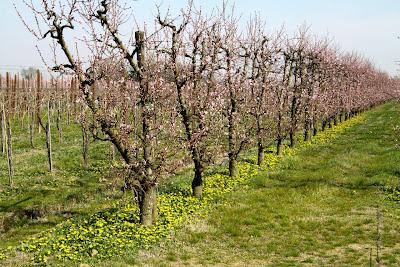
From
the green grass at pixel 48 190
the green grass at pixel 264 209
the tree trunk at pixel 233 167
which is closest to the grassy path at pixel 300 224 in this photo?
the green grass at pixel 264 209

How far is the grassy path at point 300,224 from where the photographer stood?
11.8 meters

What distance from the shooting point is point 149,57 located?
1410 centimetres

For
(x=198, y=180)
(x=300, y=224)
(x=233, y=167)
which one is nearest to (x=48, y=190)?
(x=198, y=180)

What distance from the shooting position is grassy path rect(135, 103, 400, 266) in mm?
11805

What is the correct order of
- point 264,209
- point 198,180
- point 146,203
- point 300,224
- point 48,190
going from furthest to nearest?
1. point 48,190
2. point 198,180
3. point 264,209
4. point 300,224
5. point 146,203

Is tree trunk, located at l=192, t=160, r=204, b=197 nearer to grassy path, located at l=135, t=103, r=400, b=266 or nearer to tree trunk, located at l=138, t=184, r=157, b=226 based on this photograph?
grassy path, located at l=135, t=103, r=400, b=266

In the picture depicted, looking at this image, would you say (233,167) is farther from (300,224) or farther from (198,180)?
(300,224)

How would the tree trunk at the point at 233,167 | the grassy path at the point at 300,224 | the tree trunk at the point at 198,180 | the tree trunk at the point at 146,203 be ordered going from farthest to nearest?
the tree trunk at the point at 233,167 < the tree trunk at the point at 198,180 < the tree trunk at the point at 146,203 < the grassy path at the point at 300,224

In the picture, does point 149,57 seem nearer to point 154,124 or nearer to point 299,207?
point 154,124

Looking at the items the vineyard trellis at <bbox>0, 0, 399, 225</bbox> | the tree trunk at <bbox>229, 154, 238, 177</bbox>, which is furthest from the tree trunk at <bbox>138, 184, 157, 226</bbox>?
the tree trunk at <bbox>229, 154, 238, 177</bbox>

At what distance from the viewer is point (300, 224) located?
1457 centimetres

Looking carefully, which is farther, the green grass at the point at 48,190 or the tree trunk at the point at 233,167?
the tree trunk at the point at 233,167

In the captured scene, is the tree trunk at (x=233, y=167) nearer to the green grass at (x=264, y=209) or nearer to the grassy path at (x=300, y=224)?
the green grass at (x=264, y=209)

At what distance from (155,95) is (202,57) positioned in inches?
196
